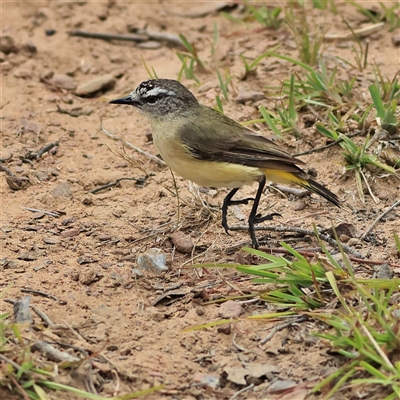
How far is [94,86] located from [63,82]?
378 millimetres

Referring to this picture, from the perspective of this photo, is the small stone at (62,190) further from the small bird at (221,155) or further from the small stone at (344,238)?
the small stone at (344,238)

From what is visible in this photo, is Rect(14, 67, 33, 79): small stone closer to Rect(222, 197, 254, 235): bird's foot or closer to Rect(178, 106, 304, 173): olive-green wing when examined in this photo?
Rect(178, 106, 304, 173): olive-green wing

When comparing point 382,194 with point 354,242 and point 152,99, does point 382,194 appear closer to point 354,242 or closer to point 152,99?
point 354,242

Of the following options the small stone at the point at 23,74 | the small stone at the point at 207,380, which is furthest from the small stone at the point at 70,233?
the small stone at the point at 23,74

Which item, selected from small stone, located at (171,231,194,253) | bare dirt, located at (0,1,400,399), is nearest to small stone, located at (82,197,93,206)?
bare dirt, located at (0,1,400,399)

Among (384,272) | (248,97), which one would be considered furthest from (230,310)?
(248,97)

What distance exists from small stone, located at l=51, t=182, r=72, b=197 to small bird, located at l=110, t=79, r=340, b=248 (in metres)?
1.05

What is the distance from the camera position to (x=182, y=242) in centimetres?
598

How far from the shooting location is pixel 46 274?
5461 millimetres

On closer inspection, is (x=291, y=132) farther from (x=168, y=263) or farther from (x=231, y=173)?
(x=168, y=263)

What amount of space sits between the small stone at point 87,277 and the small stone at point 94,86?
3.54 metres

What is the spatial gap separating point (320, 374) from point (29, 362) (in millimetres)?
1627

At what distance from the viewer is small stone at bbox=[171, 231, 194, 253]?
5.96 meters

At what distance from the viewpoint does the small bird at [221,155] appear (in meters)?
5.96
